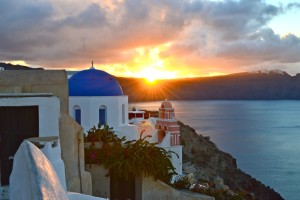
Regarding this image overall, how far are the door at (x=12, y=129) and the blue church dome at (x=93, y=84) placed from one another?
13981mm

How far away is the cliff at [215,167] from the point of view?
157 feet

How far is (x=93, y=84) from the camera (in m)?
23.9

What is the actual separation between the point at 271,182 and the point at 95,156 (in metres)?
48.8

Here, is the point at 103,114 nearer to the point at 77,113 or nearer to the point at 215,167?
the point at 77,113

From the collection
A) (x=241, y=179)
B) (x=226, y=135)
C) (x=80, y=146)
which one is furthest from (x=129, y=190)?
(x=226, y=135)

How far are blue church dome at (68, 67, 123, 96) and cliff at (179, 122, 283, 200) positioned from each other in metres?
19.7

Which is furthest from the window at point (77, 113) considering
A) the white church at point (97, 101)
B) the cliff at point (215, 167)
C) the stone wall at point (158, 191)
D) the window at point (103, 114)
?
the cliff at point (215, 167)

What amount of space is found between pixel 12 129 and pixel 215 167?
1892 inches

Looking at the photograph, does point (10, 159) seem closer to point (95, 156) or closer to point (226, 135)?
point (95, 156)

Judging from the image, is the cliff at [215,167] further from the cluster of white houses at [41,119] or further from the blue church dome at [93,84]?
the cluster of white houses at [41,119]

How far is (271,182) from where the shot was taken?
2199 inches

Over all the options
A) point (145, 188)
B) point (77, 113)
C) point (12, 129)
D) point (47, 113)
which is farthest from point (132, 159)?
point (77, 113)

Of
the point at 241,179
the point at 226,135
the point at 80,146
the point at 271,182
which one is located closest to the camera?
the point at 80,146

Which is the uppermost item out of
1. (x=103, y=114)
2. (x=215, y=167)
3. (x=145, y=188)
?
(x=103, y=114)
